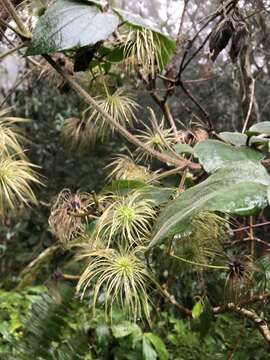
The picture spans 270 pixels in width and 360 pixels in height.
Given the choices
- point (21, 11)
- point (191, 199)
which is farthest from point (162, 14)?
point (191, 199)

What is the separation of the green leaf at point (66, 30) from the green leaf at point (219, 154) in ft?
0.67

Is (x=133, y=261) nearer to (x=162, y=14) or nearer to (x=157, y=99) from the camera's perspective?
(x=157, y=99)

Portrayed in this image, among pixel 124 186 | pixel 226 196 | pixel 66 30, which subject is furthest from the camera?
pixel 124 186

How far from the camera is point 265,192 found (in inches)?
19.9

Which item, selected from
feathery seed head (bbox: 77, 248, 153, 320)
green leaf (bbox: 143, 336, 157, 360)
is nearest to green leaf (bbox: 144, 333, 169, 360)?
green leaf (bbox: 143, 336, 157, 360)

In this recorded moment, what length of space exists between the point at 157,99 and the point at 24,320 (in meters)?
0.58

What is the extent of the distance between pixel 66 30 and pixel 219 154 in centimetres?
26

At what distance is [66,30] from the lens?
706 mm

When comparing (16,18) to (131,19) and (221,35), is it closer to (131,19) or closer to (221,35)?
(131,19)

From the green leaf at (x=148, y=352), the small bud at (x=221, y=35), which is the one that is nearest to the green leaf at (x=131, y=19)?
the small bud at (x=221, y=35)

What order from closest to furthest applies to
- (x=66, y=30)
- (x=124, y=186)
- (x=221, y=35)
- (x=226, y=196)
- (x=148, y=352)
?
(x=226, y=196)
(x=66, y=30)
(x=124, y=186)
(x=221, y=35)
(x=148, y=352)

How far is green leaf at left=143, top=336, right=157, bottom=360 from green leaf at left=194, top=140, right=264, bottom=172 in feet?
2.05

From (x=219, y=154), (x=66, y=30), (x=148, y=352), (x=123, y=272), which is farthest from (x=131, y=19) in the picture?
(x=148, y=352)

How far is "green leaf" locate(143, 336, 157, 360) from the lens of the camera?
49.0 inches
